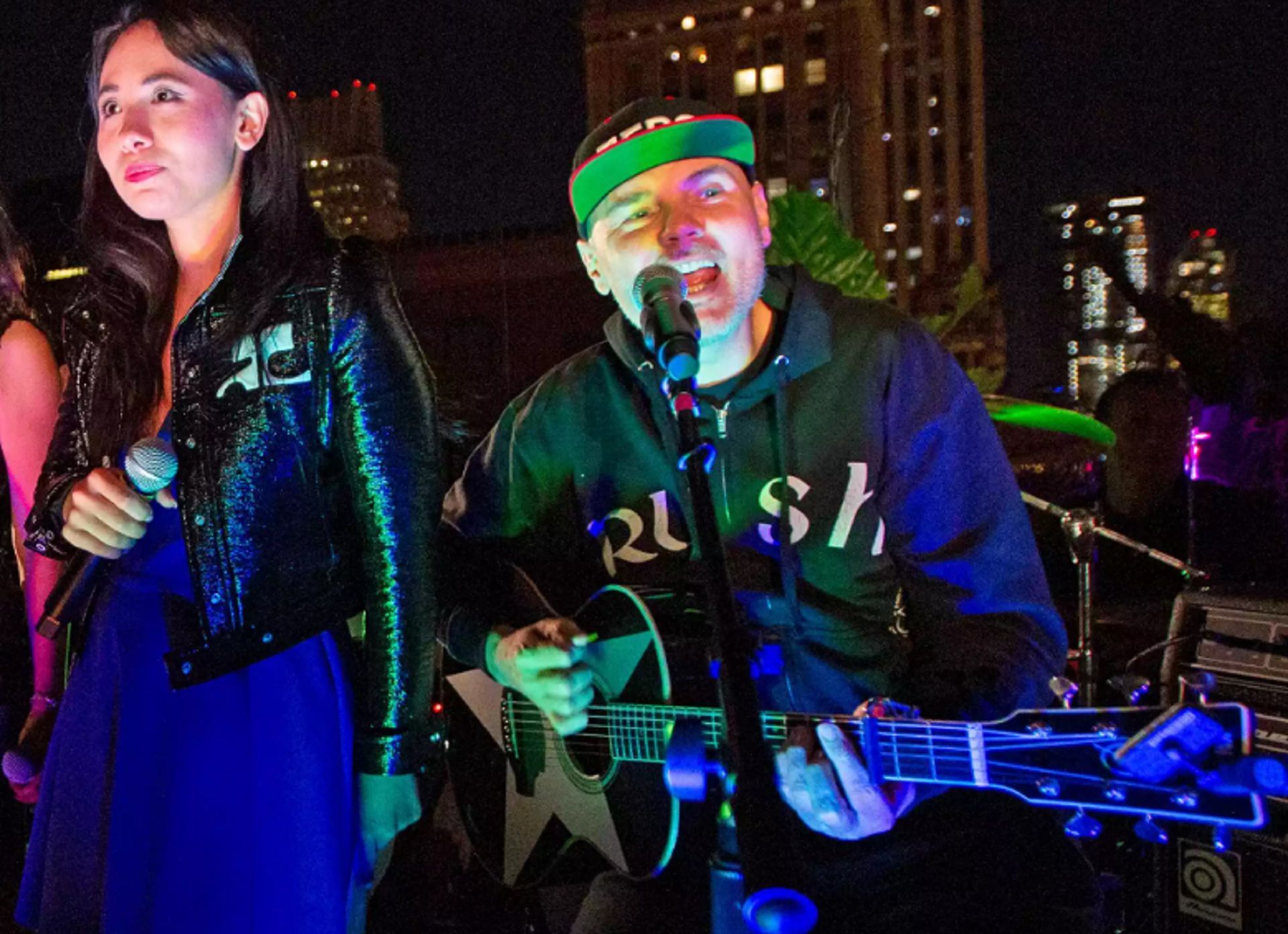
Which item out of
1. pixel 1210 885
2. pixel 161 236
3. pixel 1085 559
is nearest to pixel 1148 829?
pixel 1210 885

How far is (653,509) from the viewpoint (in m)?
2.79

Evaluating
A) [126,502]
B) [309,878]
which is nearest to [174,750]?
[309,878]

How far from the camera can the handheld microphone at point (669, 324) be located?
1.66 m

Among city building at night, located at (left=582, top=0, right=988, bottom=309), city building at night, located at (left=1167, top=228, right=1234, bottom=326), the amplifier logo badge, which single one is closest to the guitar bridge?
the amplifier logo badge

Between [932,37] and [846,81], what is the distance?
18979 mm

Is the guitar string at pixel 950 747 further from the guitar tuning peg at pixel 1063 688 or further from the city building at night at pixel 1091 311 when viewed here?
the city building at night at pixel 1091 311

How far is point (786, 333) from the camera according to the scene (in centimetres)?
262

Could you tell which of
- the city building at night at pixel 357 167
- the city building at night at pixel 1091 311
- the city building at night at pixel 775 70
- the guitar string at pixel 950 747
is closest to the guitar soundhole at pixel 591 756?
the guitar string at pixel 950 747

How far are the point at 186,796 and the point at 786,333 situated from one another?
176cm

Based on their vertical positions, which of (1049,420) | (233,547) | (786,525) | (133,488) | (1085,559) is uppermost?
(133,488)

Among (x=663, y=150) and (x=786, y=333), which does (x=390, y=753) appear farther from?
(x=663, y=150)

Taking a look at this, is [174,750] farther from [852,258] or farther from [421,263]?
[421,263]

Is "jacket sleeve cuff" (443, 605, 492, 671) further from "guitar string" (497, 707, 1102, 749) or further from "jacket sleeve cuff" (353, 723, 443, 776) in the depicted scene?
"guitar string" (497, 707, 1102, 749)

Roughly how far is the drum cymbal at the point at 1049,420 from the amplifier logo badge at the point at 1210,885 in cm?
343
